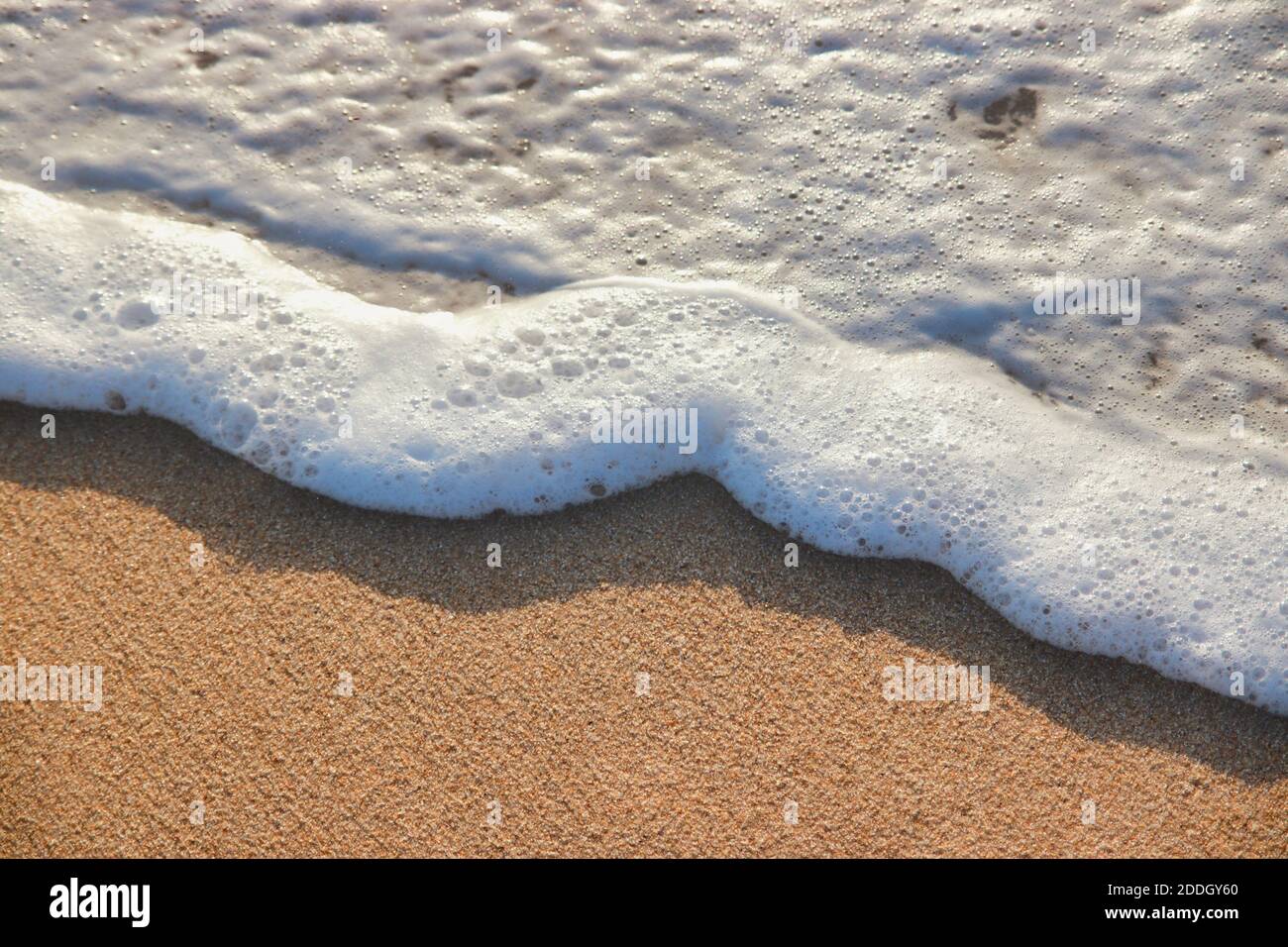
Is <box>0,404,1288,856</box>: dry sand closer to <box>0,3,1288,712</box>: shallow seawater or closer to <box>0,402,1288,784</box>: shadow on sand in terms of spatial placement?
<box>0,402,1288,784</box>: shadow on sand

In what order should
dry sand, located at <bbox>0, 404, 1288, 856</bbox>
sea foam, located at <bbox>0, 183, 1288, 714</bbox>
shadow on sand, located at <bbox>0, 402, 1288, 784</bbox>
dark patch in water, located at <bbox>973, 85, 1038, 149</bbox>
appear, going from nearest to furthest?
1. dry sand, located at <bbox>0, 404, 1288, 856</bbox>
2. shadow on sand, located at <bbox>0, 402, 1288, 784</bbox>
3. sea foam, located at <bbox>0, 183, 1288, 714</bbox>
4. dark patch in water, located at <bbox>973, 85, 1038, 149</bbox>

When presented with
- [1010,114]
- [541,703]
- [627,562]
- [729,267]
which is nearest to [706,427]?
[627,562]

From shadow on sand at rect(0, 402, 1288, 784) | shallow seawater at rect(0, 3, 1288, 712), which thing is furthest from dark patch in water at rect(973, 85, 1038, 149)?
shadow on sand at rect(0, 402, 1288, 784)

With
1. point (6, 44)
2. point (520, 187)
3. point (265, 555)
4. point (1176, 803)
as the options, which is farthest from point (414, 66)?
point (1176, 803)

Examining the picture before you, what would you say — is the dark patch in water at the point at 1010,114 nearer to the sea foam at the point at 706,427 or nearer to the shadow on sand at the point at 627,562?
the sea foam at the point at 706,427

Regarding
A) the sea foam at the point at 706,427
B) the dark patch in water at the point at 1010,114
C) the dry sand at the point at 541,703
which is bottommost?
the dry sand at the point at 541,703

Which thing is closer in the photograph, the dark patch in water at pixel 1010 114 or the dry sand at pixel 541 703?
the dry sand at pixel 541 703

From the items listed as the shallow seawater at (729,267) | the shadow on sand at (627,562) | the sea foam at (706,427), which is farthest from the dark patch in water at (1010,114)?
the shadow on sand at (627,562)
